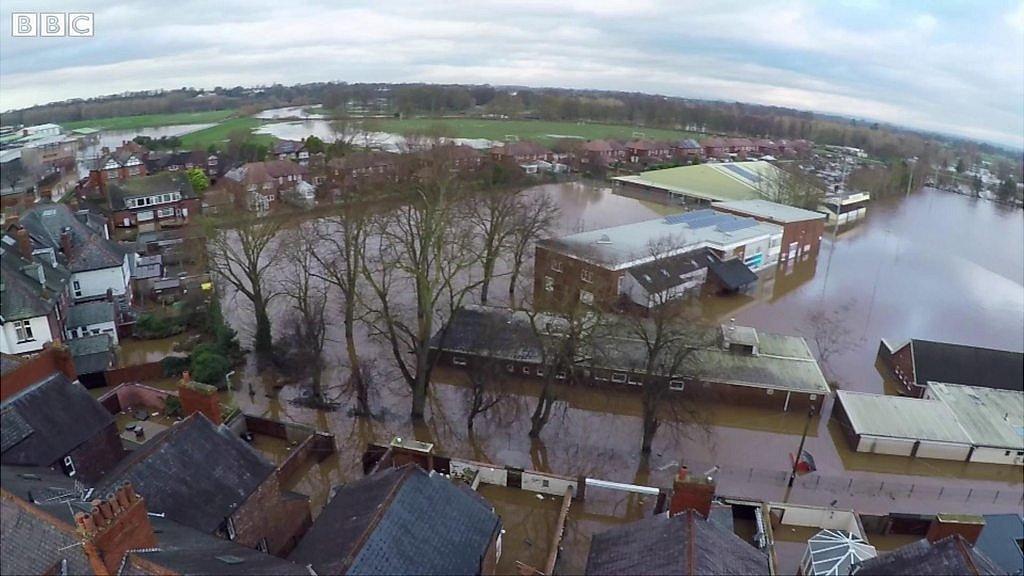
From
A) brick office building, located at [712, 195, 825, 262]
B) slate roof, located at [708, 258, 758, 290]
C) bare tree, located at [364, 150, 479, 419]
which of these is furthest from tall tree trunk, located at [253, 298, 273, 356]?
brick office building, located at [712, 195, 825, 262]

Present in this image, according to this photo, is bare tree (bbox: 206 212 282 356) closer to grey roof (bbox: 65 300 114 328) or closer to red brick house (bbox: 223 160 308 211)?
grey roof (bbox: 65 300 114 328)

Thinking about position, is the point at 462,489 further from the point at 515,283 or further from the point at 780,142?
the point at 780,142

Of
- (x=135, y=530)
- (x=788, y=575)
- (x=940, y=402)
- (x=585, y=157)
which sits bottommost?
(x=788, y=575)

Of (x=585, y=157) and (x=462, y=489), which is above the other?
(x=585, y=157)

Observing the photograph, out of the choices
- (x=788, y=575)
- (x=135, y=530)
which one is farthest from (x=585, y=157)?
(x=135, y=530)

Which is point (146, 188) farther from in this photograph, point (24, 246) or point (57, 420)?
point (57, 420)

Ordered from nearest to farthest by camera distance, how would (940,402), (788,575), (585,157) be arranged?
1. (788,575)
2. (940,402)
3. (585,157)
